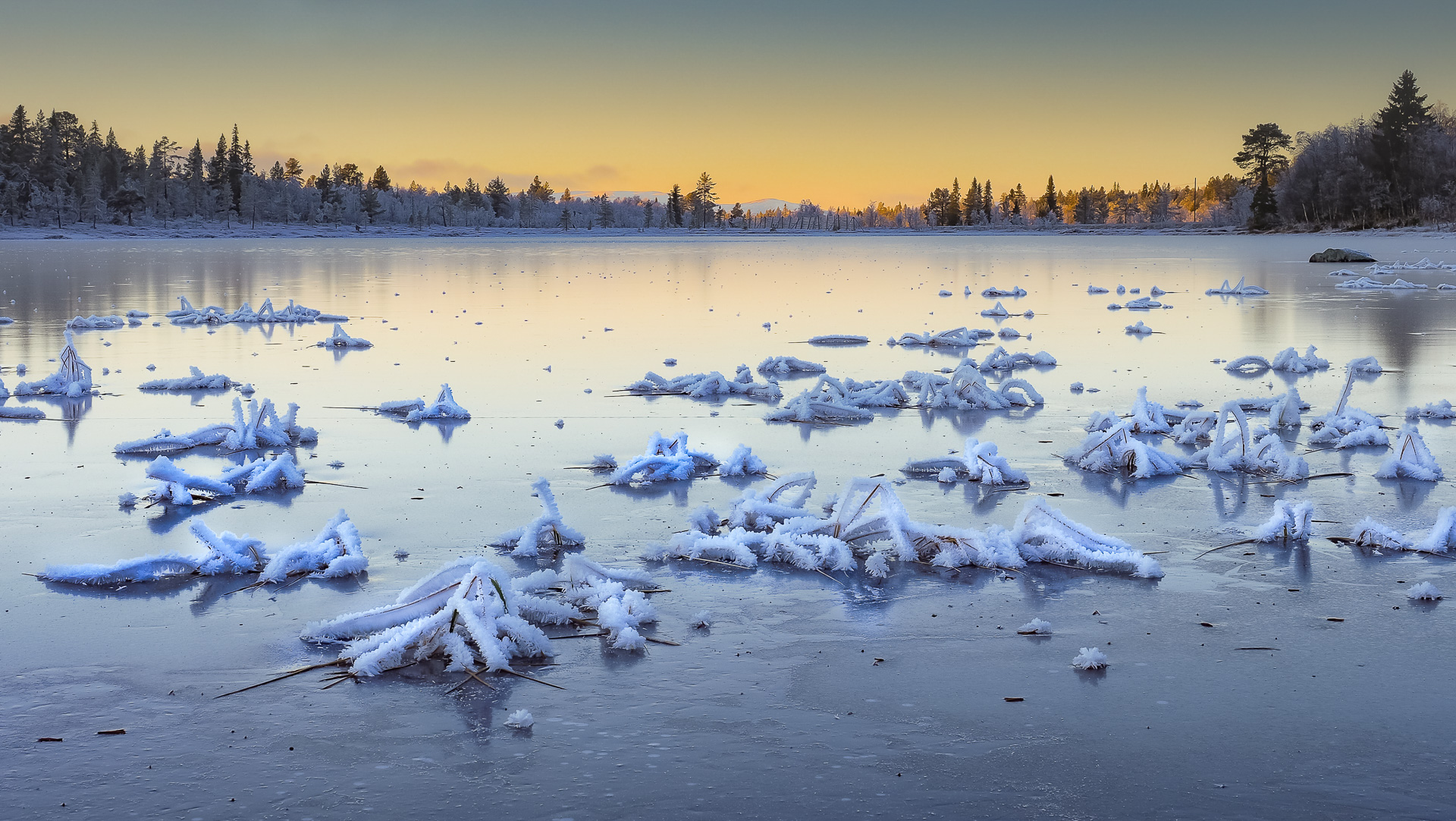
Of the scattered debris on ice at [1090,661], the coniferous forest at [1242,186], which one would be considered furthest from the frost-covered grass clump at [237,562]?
the coniferous forest at [1242,186]

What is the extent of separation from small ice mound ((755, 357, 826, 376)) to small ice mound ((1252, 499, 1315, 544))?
8.46 metres

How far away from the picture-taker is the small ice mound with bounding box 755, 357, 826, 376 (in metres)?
15.2

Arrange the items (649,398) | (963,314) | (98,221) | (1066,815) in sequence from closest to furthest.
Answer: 1. (1066,815)
2. (649,398)
3. (963,314)
4. (98,221)

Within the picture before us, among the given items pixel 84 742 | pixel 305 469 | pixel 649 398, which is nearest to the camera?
pixel 84 742

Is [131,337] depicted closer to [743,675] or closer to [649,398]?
[649,398]

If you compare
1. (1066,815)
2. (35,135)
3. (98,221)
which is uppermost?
(35,135)

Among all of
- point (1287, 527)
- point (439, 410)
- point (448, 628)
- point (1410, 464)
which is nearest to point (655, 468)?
point (439, 410)

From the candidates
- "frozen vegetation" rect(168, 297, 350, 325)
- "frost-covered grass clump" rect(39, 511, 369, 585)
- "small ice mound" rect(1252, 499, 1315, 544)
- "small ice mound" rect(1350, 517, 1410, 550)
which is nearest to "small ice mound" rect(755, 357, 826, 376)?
"small ice mound" rect(1252, 499, 1315, 544)

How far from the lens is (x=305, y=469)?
9133 millimetres

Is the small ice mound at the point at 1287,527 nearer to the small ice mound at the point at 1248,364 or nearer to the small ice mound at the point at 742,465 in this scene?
the small ice mound at the point at 742,465

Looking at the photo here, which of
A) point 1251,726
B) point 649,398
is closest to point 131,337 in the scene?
point 649,398

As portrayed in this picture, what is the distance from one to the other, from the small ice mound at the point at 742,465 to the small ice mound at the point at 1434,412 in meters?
6.57

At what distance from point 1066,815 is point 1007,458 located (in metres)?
5.99

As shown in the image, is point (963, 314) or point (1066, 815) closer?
point (1066, 815)
